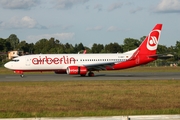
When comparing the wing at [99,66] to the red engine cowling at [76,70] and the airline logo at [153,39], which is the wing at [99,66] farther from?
the airline logo at [153,39]

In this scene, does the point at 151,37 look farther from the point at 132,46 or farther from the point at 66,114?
the point at 132,46

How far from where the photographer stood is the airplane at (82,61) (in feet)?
143

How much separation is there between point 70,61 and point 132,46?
329ft

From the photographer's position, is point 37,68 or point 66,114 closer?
point 66,114

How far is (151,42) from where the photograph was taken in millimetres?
46906

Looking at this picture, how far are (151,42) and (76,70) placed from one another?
10.3 meters

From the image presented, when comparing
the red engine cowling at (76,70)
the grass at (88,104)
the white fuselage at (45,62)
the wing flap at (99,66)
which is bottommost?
the grass at (88,104)

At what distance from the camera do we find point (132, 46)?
143 meters

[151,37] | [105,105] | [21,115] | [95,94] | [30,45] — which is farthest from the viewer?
[30,45]

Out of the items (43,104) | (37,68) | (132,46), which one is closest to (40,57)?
(37,68)

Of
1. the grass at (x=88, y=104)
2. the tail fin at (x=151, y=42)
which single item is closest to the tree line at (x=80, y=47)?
the tail fin at (x=151, y=42)

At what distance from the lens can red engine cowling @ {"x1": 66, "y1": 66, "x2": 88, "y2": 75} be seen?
4219 cm

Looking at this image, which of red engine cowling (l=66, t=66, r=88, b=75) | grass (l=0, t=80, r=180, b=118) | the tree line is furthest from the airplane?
the tree line

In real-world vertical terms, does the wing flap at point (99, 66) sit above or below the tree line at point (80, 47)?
below
